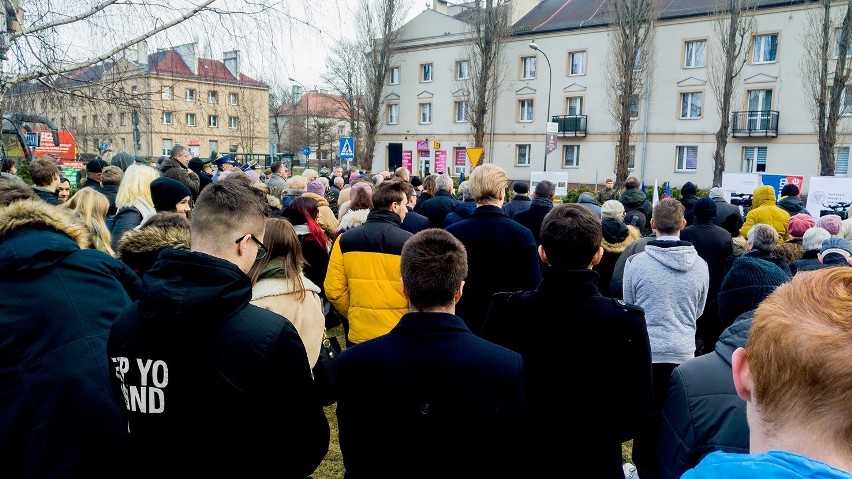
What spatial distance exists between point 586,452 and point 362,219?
3.58 metres

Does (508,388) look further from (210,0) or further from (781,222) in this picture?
(781,222)

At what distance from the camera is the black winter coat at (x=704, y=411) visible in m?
2.17

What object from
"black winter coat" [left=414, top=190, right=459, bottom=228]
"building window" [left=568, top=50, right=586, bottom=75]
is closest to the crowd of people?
"black winter coat" [left=414, top=190, right=459, bottom=228]

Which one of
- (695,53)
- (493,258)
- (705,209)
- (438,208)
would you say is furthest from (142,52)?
(695,53)

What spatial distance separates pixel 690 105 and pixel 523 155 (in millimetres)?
12517

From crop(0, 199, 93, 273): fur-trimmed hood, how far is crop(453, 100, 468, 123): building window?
47835mm

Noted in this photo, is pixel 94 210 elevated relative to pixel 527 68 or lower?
lower

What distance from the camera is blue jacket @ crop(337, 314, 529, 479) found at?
2.37 metres

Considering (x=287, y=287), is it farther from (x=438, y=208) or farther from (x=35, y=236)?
(x=438, y=208)

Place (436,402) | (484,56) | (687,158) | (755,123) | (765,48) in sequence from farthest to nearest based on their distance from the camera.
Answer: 1. (484,56)
2. (687,158)
3. (755,123)
4. (765,48)
5. (436,402)

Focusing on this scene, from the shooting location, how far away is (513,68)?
155 ft

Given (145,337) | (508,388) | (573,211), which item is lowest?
(508,388)

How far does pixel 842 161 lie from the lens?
117ft

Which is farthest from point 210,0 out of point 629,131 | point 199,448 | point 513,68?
point 513,68
